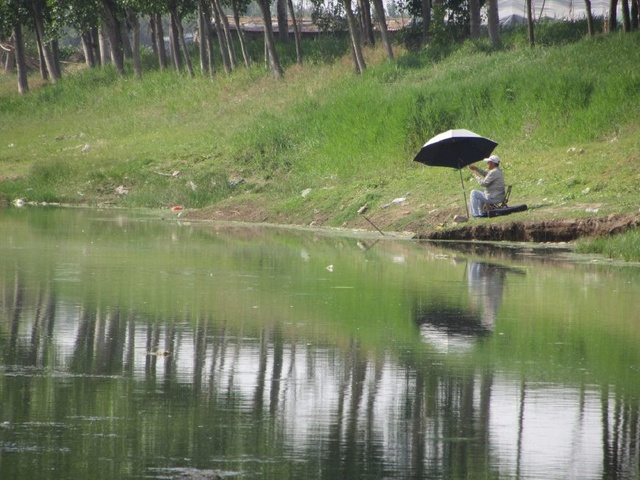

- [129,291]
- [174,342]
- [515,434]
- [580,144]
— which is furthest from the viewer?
[580,144]

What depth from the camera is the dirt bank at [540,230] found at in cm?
2164

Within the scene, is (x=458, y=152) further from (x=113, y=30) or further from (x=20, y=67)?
(x=20, y=67)

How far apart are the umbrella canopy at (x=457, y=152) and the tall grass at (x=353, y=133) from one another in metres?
0.86

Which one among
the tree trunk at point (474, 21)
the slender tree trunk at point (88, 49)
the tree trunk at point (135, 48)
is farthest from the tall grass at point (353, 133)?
the slender tree trunk at point (88, 49)

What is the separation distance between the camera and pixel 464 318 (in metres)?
13.7

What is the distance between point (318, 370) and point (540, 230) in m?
12.9

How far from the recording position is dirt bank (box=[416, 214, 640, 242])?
21636 millimetres

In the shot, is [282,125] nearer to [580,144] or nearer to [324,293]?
[580,144]

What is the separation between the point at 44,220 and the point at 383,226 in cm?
817

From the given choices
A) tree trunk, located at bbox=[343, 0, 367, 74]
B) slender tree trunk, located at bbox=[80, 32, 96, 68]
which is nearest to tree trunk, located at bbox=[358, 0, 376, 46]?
tree trunk, located at bbox=[343, 0, 367, 74]

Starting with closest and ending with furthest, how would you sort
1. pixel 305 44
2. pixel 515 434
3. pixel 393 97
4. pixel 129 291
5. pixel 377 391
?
pixel 515 434 < pixel 377 391 < pixel 129 291 < pixel 393 97 < pixel 305 44

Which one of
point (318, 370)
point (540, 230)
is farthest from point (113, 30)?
point (318, 370)

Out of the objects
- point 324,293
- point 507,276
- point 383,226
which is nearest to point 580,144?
point 383,226

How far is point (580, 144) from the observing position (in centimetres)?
2808
